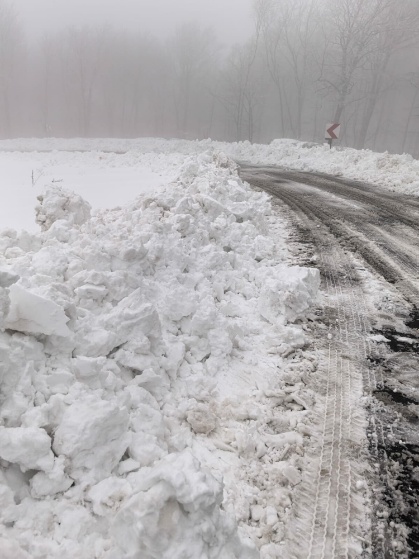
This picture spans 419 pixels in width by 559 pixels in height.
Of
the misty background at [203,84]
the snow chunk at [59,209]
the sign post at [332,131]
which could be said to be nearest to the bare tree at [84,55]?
the misty background at [203,84]

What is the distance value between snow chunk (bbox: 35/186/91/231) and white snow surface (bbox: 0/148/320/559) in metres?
0.03

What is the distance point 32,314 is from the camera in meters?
2.57

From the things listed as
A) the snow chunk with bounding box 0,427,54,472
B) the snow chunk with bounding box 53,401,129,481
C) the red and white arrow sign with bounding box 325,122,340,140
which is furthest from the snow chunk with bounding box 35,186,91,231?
the red and white arrow sign with bounding box 325,122,340,140

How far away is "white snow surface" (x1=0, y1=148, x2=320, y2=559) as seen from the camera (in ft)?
6.11

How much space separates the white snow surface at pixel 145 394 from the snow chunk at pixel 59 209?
0.10 feet

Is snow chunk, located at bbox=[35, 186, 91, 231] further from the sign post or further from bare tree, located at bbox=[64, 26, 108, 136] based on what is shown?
bare tree, located at bbox=[64, 26, 108, 136]

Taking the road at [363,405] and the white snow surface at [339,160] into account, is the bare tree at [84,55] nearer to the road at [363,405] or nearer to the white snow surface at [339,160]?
the white snow surface at [339,160]

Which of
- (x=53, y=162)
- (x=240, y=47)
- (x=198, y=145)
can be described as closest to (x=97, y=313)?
(x=53, y=162)

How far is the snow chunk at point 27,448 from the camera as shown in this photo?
1995 millimetres

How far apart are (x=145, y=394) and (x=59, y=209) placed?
134 inches

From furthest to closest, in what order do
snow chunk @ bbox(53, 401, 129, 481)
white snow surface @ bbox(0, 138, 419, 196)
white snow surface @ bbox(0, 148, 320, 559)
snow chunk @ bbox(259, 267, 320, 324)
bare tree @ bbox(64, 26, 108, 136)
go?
bare tree @ bbox(64, 26, 108, 136) → white snow surface @ bbox(0, 138, 419, 196) → snow chunk @ bbox(259, 267, 320, 324) → snow chunk @ bbox(53, 401, 129, 481) → white snow surface @ bbox(0, 148, 320, 559)

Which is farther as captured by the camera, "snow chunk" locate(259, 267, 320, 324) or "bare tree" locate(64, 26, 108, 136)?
"bare tree" locate(64, 26, 108, 136)

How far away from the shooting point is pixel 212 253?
5.10 meters

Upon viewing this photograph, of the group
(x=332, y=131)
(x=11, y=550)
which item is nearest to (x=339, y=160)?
(x=332, y=131)
